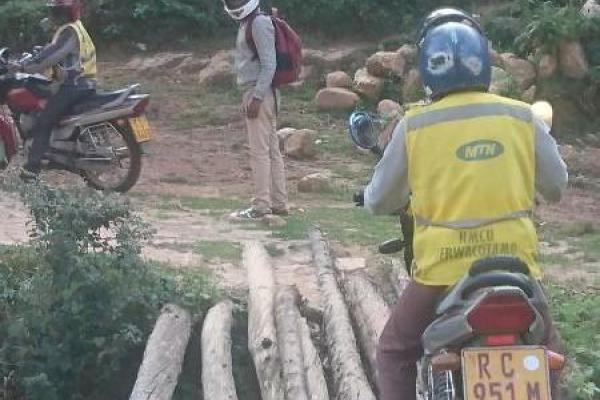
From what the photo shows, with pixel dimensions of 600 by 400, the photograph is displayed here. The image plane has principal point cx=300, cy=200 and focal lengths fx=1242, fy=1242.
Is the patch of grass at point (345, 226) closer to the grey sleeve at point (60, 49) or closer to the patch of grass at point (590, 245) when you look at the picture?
the patch of grass at point (590, 245)

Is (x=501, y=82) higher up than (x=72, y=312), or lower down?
lower down

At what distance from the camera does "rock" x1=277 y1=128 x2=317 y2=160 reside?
1246 centimetres

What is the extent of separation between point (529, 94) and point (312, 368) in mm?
8392

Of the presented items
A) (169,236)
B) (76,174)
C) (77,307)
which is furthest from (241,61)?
(77,307)

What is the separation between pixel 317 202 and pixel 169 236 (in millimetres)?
2162

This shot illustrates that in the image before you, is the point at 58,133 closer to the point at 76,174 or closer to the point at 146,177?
the point at 76,174

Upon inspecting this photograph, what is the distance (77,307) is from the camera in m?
6.33

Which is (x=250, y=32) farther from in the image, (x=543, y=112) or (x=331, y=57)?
(x=331, y=57)

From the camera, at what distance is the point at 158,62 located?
1650cm

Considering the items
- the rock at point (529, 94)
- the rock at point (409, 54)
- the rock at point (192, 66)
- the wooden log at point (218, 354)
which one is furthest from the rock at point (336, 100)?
the wooden log at point (218, 354)

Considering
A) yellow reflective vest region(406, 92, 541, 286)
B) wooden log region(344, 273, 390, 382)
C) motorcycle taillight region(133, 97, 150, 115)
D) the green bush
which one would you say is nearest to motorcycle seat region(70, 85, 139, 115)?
motorcycle taillight region(133, 97, 150, 115)

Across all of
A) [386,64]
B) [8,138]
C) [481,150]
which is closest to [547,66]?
[386,64]

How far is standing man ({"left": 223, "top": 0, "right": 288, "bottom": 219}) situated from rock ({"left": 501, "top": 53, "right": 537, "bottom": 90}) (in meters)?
4.87

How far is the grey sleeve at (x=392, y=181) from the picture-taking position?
13.0ft
